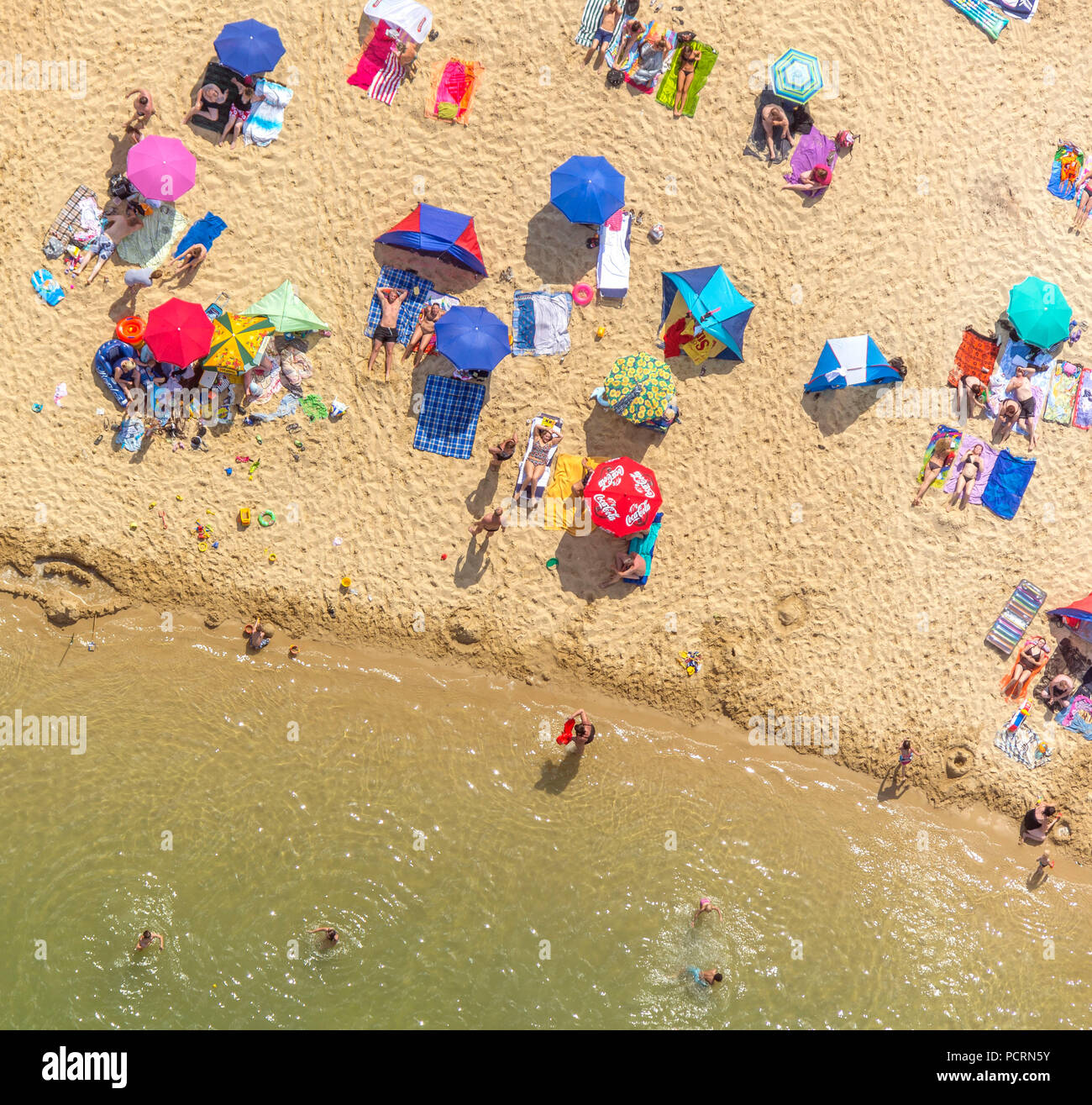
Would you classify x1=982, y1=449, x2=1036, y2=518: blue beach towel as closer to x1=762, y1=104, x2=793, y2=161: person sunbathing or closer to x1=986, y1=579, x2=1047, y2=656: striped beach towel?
x1=986, y1=579, x2=1047, y2=656: striped beach towel

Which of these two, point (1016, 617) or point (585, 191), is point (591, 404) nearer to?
point (585, 191)

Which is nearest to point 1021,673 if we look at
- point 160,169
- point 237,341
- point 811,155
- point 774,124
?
point 811,155

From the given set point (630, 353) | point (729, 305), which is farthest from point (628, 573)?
point (729, 305)

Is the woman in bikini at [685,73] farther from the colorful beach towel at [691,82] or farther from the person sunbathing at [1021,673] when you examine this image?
the person sunbathing at [1021,673]

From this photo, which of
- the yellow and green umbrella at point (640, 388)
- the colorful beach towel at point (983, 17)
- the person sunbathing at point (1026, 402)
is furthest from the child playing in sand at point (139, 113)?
the person sunbathing at point (1026, 402)

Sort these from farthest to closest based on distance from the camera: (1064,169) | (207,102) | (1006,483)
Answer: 1. (1064,169)
2. (1006,483)
3. (207,102)

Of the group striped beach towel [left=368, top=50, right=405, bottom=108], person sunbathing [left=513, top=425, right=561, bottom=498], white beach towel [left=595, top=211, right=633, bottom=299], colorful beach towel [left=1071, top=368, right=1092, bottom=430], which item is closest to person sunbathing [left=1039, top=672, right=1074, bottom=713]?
colorful beach towel [left=1071, top=368, right=1092, bottom=430]
